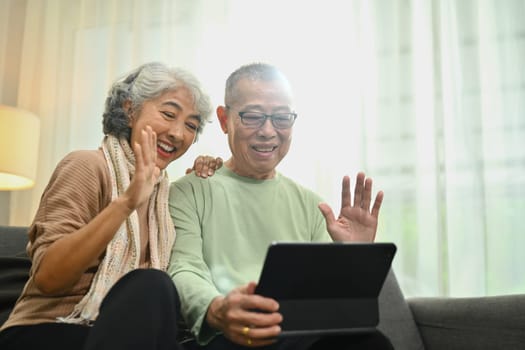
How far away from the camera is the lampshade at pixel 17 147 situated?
2.46 meters

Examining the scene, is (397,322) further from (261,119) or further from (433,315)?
(261,119)

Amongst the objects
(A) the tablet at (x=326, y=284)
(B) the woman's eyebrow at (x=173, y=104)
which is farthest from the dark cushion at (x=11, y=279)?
(A) the tablet at (x=326, y=284)

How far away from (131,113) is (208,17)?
1.42 metres

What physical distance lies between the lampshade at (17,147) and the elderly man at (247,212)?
4.25 ft

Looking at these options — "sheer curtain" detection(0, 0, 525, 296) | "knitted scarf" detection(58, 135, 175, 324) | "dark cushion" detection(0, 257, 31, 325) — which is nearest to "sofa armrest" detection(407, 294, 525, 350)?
"sheer curtain" detection(0, 0, 525, 296)

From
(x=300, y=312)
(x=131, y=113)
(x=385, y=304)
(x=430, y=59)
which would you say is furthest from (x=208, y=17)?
(x=300, y=312)

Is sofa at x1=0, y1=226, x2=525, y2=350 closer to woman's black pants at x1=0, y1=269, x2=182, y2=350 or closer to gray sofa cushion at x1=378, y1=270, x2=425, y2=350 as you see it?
gray sofa cushion at x1=378, y1=270, x2=425, y2=350

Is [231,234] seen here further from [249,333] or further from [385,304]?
[385,304]

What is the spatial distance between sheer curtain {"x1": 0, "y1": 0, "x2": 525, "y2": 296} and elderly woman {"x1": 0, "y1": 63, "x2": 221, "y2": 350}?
1.14 metres

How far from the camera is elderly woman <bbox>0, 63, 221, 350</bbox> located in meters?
0.94

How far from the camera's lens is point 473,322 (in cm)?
163

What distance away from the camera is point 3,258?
156 centimetres

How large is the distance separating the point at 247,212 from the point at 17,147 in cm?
145

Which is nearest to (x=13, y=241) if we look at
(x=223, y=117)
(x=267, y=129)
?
(x=223, y=117)
